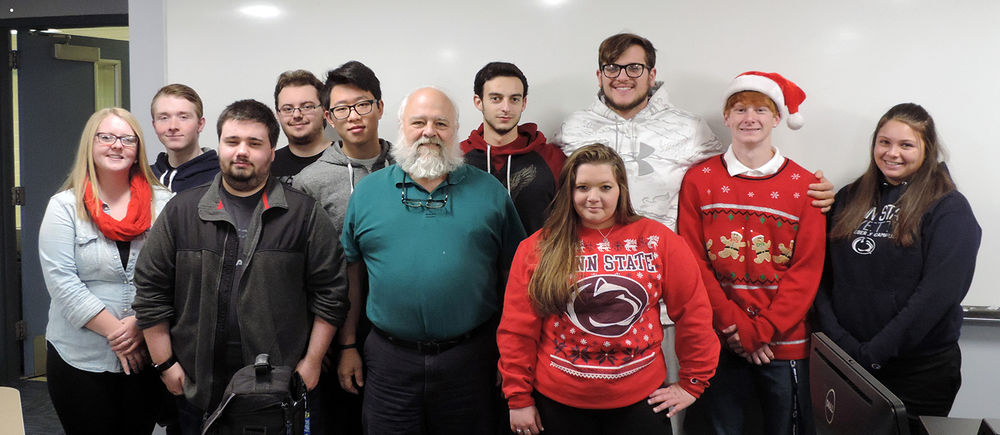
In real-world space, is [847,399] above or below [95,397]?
above

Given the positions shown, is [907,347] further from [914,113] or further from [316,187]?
[316,187]

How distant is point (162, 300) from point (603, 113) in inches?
67.0

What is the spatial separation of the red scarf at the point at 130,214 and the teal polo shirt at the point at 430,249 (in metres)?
0.77

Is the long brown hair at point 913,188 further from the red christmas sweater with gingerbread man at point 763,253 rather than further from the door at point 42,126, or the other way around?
the door at point 42,126

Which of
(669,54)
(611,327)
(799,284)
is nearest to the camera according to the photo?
(611,327)

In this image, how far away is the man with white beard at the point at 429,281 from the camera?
2.03 m

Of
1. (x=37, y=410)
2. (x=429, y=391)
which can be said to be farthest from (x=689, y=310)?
(x=37, y=410)

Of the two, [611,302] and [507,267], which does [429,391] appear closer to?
[507,267]

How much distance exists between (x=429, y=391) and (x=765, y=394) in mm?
1281

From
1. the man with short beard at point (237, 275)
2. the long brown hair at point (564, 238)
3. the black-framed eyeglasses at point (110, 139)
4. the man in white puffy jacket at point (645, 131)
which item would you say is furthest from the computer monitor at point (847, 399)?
the black-framed eyeglasses at point (110, 139)

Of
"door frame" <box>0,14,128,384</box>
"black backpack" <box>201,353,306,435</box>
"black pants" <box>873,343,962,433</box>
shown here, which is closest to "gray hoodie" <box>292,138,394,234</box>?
"black backpack" <box>201,353,306,435</box>

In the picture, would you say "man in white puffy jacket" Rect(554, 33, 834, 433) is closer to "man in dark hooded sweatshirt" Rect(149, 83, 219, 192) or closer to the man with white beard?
the man with white beard

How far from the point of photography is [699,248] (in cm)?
235

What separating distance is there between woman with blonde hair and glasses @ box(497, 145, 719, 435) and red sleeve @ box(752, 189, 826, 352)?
43 cm
